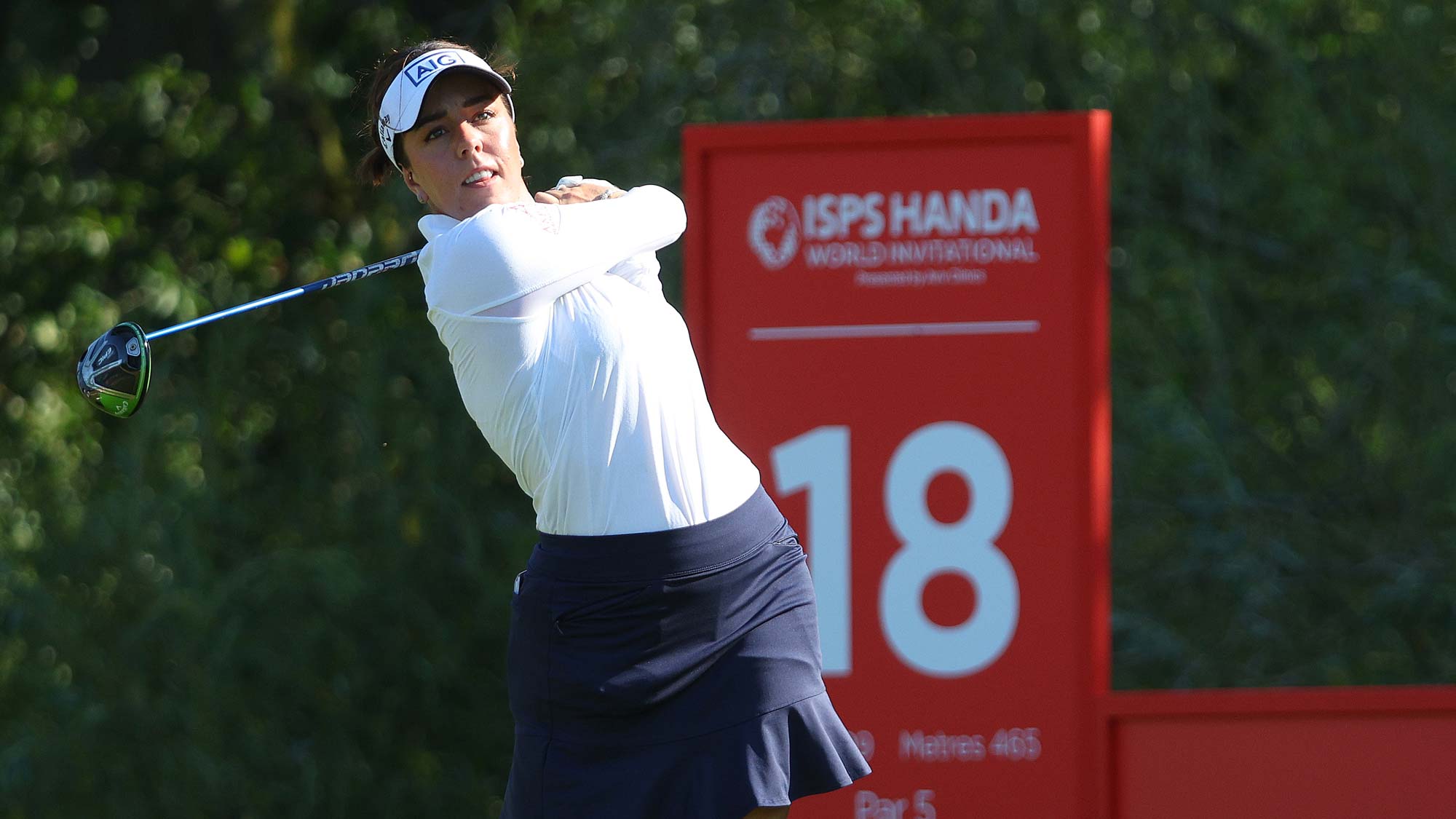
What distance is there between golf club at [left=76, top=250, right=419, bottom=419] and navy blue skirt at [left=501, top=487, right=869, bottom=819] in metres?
0.52

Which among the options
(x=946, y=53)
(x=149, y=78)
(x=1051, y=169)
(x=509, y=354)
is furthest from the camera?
(x=149, y=78)

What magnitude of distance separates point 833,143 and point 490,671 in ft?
7.54

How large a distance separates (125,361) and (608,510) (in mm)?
752

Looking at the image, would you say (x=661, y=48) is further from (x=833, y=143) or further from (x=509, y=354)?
(x=509, y=354)

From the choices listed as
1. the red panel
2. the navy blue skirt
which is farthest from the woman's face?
the red panel

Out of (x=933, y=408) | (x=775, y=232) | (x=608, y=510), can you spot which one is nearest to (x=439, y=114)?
(x=608, y=510)

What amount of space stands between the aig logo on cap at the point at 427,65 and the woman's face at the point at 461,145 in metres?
0.01

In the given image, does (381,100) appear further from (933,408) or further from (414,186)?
(933,408)

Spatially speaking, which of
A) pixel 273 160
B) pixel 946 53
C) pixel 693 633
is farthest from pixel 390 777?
pixel 693 633

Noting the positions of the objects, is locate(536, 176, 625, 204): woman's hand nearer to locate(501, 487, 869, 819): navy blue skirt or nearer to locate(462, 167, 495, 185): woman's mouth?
locate(462, 167, 495, 185): woman's mouth

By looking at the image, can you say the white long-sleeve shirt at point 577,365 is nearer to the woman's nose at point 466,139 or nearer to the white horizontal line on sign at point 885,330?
the woman's nose at point 466,139

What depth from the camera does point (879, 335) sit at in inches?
137

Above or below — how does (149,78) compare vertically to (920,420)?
above

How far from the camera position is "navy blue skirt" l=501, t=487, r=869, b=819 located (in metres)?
2.30
